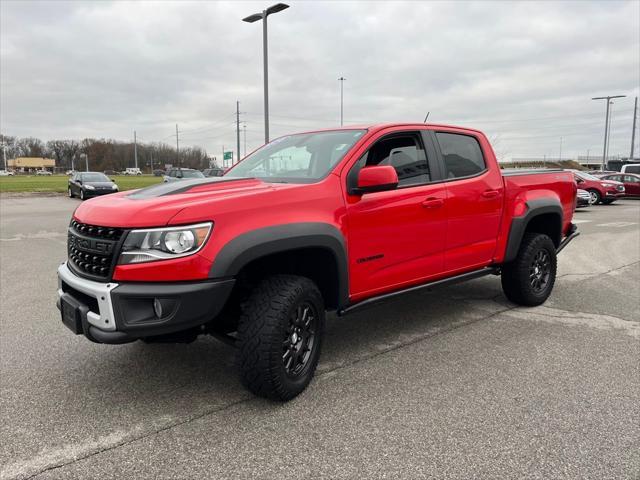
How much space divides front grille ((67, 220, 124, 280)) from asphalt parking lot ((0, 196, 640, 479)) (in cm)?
90

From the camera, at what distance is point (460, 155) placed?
474 centimetres

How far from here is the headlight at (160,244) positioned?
2.82m

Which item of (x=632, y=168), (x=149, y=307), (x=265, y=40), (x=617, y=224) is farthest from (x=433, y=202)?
(x=632, y=168)

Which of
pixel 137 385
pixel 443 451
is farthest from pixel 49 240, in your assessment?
pixel 443 451

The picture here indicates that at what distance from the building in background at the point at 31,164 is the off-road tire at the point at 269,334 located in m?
155

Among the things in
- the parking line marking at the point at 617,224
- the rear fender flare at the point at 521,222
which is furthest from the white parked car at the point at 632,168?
the rear fender flare at the point at 521,222

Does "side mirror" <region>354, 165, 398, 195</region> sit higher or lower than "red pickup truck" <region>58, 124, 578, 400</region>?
higher

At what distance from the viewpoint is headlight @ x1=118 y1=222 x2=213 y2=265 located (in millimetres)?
2820

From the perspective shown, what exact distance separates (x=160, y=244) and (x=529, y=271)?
13.1 ft

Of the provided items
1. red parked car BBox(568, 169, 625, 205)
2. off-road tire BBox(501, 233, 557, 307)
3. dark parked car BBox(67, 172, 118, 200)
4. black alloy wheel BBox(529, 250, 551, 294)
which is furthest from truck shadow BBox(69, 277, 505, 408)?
dark parked car BBox(67, 172, 118, 200)

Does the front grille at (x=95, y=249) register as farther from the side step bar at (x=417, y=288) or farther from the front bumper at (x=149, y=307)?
the side step bar at (x=417, y=288)

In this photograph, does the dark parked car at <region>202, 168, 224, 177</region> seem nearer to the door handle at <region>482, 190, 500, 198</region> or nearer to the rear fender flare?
the door handle at <region>482, 190, 500, 198</region>

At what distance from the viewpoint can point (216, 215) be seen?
2.91 metres

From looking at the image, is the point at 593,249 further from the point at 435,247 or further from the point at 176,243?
the point at 176,243
